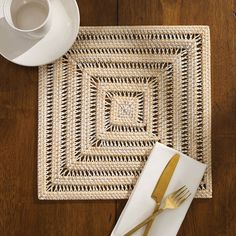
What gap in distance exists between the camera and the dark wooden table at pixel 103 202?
2.39ft

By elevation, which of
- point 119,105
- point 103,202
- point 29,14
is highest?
point 29,14

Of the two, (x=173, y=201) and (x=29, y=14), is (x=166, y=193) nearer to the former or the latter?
(x=173, y=201)

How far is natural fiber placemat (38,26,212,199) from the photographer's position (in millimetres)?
725

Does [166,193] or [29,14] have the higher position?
[29,14]

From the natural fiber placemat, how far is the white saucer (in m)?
0.05

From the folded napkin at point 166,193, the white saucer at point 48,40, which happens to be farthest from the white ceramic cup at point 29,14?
the folded napkin at point 166,193

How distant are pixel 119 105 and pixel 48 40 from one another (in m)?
0.16

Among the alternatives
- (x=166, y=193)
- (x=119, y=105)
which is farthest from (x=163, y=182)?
(x=119, y=105)

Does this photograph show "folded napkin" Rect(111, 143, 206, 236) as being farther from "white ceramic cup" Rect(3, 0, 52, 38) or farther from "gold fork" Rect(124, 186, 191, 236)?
"white ceramic cup" Rect(3, 0, 52, 38)

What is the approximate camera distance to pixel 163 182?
2.32 ft

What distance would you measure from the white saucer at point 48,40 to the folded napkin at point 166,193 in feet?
0.75

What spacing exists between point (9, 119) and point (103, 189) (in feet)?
0.65

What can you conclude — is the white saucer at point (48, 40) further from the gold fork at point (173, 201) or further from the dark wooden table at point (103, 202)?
the gold fork at point (173, 201)

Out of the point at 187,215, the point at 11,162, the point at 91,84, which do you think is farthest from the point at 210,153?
the point at 11,162
